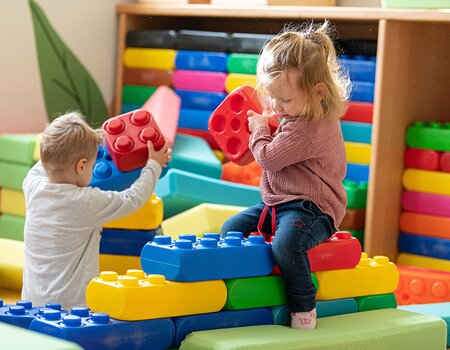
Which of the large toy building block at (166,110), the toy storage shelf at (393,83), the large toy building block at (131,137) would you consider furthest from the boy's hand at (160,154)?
the toy storage shelf at (393,83)

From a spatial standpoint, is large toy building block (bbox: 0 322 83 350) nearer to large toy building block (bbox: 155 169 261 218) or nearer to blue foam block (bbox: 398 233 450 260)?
large toy building block (bbox: 155 169 261 218)

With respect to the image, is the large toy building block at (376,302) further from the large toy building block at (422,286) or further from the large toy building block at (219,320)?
the large toy building block at (422,286)

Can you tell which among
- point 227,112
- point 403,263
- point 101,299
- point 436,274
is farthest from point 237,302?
point 403,263

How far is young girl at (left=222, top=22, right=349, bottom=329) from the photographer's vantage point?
1892mm

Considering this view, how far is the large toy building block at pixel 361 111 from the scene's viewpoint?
3023mm

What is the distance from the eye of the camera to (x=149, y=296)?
1.71m

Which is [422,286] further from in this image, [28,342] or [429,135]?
[28,342]

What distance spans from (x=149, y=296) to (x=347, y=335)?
1.28 ft

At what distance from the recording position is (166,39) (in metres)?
3.55

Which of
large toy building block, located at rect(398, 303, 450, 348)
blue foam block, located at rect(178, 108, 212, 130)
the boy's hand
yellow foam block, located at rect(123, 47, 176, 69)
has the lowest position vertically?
large toy building block, located at rect(398, 303, 450, 348)

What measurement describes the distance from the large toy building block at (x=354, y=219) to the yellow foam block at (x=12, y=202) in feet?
3.32

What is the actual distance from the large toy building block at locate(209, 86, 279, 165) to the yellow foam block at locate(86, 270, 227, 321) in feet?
1.16

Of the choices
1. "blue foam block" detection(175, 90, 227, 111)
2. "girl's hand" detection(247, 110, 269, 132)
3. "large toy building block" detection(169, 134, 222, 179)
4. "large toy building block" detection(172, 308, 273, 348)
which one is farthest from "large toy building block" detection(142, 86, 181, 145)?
"large toy building block" detection(172, 308, 273, 348)

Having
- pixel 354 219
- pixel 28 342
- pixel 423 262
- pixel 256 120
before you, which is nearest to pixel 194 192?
pixel 354 219
